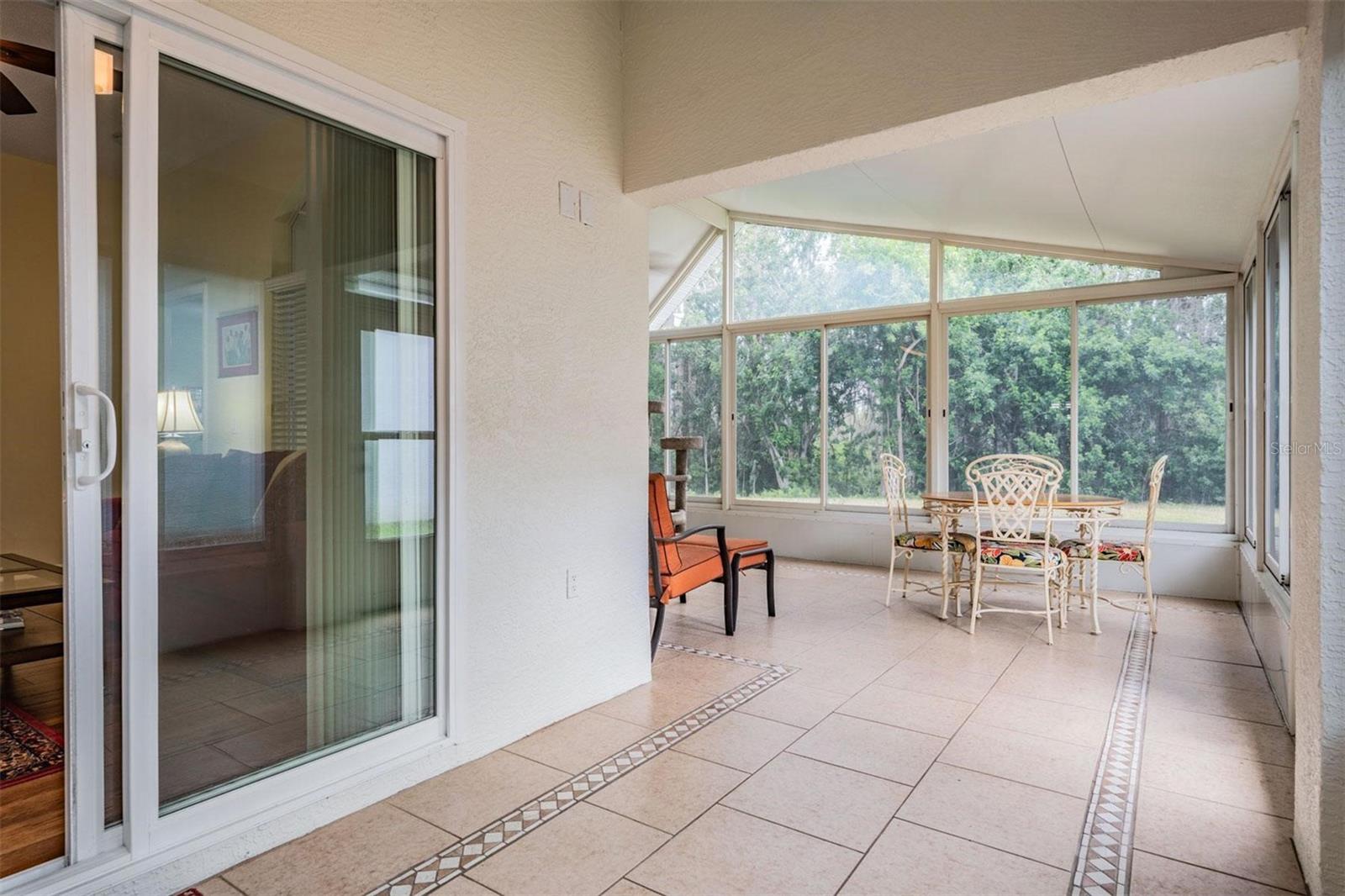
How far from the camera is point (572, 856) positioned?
188 centimetres

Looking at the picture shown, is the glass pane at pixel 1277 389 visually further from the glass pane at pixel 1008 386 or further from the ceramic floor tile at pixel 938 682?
the glass pane at pixel 1008 386

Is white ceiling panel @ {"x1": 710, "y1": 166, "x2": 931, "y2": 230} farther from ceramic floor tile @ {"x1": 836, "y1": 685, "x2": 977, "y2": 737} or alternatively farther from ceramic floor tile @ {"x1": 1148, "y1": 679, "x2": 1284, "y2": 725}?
ceramic floor tile @ {"x1": 1148, "y1": 679, "x2": 1284, "y2": 725}

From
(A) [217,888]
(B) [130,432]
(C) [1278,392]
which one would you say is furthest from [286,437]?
(C) [1278,392]

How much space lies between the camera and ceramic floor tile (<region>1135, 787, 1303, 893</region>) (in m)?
1.82

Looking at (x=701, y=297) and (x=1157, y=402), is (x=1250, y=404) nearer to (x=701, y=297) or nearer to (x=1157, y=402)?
(x=1157, y=402)

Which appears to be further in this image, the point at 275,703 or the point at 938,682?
the point at 938,682

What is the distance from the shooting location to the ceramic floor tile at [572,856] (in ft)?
5.76

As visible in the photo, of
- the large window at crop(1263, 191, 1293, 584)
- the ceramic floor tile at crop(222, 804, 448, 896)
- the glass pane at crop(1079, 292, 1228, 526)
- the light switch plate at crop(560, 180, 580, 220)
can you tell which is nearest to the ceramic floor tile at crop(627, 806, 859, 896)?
the ceramic floor tile at crop(222, 804, 448, 896)

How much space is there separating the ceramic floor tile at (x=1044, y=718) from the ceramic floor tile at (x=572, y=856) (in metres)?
1.55

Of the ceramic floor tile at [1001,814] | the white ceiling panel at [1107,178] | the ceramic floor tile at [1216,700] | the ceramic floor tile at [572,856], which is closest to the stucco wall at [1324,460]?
the ceramic floor tile at [1001,814]

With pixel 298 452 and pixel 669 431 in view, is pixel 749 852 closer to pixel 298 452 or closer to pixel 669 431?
pixel 298 452

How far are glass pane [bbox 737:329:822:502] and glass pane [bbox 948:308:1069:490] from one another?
125 centimetres

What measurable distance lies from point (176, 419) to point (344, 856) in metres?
1.18

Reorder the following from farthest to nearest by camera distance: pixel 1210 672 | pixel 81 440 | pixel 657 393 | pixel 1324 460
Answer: pixel 657 393 → pixel 1210 672 → pixel 1324 460 → pixel 81 440
